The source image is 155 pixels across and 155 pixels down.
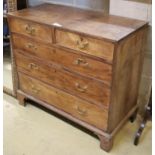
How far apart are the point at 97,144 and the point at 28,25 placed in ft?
3.42

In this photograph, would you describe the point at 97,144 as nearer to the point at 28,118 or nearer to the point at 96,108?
the point at 96,108

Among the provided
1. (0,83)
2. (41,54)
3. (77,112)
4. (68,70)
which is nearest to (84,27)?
(68,70)

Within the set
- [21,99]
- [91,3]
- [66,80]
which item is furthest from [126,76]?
[21,99]

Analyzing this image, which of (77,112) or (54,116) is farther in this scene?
(54,116)

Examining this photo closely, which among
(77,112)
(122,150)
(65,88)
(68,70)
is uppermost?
(68,70)

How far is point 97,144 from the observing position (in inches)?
74.3

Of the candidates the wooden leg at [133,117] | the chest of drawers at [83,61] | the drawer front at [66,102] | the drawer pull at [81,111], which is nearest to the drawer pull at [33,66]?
the chest of drawers at [83,61]

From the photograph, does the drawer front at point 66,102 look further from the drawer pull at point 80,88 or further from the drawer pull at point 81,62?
the drawer pull at point 81,62

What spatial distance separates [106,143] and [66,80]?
539 millimetres

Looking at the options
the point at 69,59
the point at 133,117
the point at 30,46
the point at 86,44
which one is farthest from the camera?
the point at 133,117

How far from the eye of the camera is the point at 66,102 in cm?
195

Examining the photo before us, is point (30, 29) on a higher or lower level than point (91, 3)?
lower

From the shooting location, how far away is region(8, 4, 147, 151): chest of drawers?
62.9 inches

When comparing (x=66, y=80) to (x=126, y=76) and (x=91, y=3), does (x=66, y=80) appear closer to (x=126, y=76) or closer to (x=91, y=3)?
(x=126, y=76)
